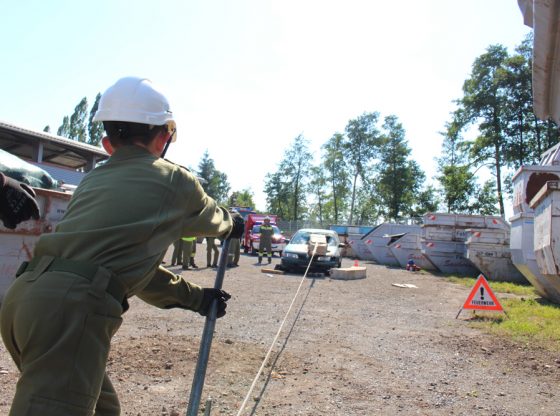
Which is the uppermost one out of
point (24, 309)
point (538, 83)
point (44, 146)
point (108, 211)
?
point (44, 146)

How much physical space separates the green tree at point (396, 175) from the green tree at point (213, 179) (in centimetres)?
3149

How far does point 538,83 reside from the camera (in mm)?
3676

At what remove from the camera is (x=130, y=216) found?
5.96ft

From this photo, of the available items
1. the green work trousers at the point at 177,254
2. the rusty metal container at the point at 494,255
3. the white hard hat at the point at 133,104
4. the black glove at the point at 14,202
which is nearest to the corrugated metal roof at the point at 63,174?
→ the green work trousers at the point at 177,254

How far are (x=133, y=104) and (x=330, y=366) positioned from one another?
368cm

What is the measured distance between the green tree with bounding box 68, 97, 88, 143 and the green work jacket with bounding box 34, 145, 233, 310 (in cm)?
6475

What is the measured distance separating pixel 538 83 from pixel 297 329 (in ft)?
14.1

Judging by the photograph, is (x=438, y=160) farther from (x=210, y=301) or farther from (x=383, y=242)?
(x=210, y=301)

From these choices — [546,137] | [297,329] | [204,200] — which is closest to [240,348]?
[297,329]

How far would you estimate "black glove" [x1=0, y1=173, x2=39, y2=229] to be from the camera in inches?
100.0

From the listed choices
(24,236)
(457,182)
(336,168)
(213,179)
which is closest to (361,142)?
(336,168)

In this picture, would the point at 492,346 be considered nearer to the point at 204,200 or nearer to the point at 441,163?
the point at 204,200

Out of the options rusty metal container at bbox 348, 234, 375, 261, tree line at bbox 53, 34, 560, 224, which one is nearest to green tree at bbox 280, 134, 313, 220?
tree line at bbox 53, 34, 560, 224

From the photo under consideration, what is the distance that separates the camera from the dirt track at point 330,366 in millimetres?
3861
